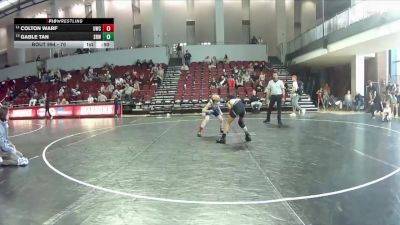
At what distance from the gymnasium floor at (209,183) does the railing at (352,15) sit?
6.98 meters

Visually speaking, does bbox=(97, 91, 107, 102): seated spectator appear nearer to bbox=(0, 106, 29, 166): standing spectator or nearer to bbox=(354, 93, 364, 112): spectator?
bbox=(354, 93, 364, 112): spectator

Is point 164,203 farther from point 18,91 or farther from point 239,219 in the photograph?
point 18,91

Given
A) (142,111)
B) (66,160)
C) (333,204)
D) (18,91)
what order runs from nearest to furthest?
(333,204) < (66,160) < (142,111) < (18,91)

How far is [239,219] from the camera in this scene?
486cm

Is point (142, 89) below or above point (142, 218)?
above

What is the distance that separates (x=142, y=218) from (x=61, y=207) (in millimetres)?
1235

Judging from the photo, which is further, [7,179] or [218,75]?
[218,75]

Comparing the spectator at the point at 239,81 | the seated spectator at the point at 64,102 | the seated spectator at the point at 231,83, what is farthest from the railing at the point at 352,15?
the seated spectator at the point at 64,102

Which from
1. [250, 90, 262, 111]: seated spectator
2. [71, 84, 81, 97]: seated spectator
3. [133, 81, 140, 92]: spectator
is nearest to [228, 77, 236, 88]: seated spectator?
[250, 90, 262, 111]: seated spectator

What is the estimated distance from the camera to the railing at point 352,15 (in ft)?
53.3

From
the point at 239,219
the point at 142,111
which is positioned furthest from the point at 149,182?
the point at 142,111
